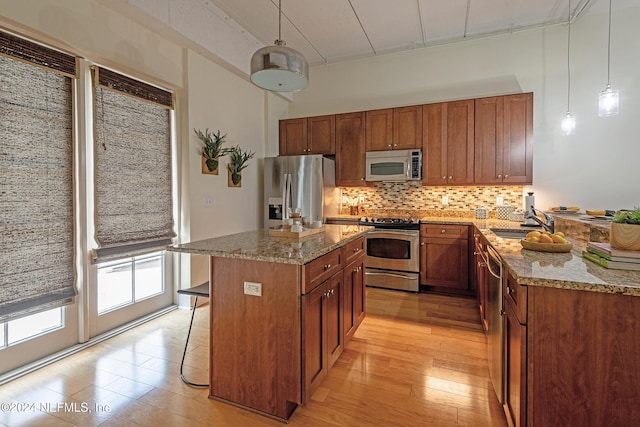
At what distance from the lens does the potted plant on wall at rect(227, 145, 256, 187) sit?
384cm

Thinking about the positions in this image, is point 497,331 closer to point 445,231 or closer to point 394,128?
point 445,231

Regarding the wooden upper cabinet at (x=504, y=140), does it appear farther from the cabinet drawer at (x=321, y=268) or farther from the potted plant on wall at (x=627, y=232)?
the cabinet drawer at (x=321, y=268)

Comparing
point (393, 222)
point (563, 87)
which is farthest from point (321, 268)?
point (563, 87)

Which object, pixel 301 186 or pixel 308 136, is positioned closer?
pixel 301 186

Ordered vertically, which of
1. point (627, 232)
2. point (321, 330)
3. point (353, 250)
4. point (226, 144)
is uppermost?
point (226, 144)

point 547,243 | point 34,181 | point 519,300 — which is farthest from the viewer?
point 34,181

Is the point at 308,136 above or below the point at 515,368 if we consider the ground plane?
above

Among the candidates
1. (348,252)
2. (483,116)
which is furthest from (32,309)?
(483,116)

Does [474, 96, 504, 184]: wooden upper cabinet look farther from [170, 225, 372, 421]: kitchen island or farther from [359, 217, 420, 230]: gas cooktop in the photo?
[170, 225, 372, 421]: kitchen island

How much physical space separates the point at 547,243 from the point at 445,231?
1976 millimetres

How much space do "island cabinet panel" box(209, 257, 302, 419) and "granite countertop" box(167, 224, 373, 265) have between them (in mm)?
70

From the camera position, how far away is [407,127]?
412 centimetres

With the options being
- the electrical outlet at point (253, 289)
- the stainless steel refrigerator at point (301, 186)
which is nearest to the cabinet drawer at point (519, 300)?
the electrical outlet at point (253, 289)

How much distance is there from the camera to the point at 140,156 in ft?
9.53
